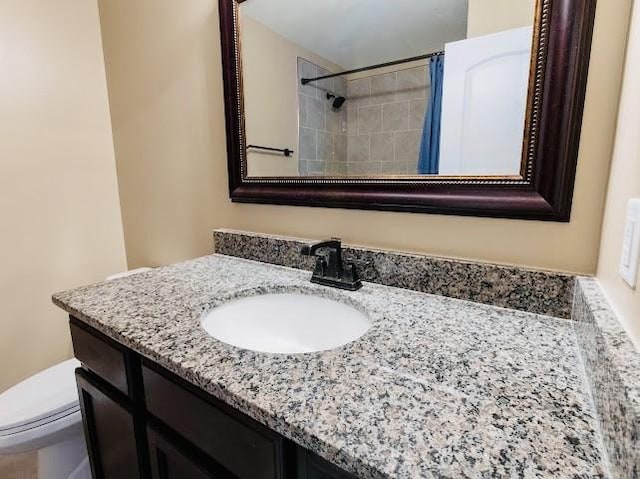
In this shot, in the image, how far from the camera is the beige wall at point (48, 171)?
1.41 m

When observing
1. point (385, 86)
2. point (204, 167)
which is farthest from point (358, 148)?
point (204, 167)

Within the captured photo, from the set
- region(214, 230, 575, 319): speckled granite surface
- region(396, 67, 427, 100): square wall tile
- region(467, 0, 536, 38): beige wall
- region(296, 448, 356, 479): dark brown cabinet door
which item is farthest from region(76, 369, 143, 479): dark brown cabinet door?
region(467, 0, 536, 38): beige wall

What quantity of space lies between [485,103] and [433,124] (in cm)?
12

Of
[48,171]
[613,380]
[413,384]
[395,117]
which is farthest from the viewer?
[48,171]

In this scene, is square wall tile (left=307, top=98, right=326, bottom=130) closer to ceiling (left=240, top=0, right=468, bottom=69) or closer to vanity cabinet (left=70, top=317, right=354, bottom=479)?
ceiling (left=240, top=0, right=468, bottom=69)

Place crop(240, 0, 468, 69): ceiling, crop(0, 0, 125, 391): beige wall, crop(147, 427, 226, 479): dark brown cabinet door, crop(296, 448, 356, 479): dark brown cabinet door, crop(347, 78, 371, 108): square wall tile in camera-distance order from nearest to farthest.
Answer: crop(296, 448, 356, 479): dark brown cabinet door → crop(147, 427, 226, 479): dark brown cabinet door → crop(240, 0, 468, 69): ceiling → crop(347, 78, 371, 108): square wall tile → crop(0, 0, 125, 391): beige wall

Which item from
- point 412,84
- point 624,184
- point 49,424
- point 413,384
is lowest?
point 49,424

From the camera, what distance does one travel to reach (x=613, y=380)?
0.37 m

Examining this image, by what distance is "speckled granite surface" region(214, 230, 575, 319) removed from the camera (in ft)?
2.32

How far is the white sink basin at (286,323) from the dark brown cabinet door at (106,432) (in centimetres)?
28

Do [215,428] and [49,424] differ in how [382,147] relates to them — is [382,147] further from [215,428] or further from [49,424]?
[49,424]

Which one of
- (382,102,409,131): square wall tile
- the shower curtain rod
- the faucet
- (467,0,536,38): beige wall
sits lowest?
the faucet

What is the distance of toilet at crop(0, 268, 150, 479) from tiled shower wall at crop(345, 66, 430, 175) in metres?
1.15

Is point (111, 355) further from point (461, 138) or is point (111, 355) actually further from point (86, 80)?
point (86, 80)
